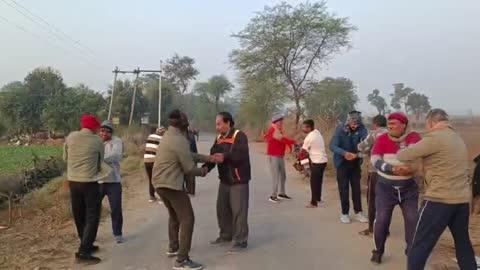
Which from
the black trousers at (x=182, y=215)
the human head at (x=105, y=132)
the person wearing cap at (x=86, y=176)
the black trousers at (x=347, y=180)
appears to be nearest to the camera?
the black trousers at (x=182, y=215)

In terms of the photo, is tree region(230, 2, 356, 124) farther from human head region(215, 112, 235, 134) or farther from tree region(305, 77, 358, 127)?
human head region(215, 112, 235, 134)

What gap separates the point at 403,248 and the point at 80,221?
423 centimetres

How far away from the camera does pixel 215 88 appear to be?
3061 inches

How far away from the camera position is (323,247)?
6.90 metres

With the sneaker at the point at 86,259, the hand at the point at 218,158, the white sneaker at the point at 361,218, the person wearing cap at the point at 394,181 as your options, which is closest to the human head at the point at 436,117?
the person wearing cap at the point at 394,181

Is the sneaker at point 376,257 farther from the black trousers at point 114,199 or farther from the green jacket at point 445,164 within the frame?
the black trousers at point 114,199

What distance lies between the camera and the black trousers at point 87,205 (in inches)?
250

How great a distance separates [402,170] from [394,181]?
327mm

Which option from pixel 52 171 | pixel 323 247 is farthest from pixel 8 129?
pixel 323 247

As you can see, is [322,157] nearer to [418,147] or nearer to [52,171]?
[418,147]

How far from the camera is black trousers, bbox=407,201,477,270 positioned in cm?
499

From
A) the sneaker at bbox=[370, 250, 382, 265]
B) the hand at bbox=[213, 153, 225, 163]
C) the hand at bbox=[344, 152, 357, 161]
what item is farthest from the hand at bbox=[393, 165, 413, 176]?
the hand at bbox=[344, 152, 357, 161]

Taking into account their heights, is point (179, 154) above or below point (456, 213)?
above

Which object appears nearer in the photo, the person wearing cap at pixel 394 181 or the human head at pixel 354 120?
the person wearing cap at pixel 394 181
